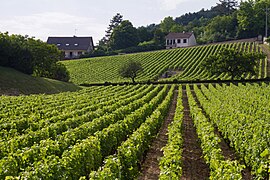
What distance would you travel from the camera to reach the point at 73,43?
4173 inches

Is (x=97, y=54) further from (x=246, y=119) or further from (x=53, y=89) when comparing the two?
(x=246, y=119)

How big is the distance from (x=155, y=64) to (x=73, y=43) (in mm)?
41173

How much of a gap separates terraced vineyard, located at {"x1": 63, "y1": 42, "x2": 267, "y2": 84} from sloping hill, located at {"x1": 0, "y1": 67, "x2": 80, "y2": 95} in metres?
17.3

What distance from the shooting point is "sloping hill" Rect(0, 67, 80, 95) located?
36.3 meters

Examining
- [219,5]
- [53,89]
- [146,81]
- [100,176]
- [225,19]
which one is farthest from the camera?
[219,5]

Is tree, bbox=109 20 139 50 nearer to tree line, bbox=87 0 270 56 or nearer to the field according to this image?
tree line, bbox=87 0 270 56

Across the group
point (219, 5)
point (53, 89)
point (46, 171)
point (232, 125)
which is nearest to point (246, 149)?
point (232, 125)

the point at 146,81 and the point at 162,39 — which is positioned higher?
the point at 162,39

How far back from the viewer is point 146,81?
5416cm

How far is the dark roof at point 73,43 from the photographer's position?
105 m

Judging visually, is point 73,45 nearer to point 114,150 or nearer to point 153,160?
point 114,150

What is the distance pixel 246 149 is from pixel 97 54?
84.5 m

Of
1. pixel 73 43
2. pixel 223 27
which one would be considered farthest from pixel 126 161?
pixel 73 43

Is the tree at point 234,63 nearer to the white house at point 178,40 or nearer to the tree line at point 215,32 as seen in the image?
the tree line at point 215,32
